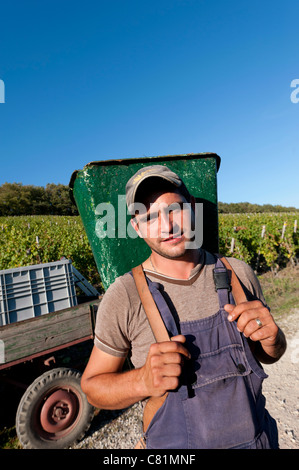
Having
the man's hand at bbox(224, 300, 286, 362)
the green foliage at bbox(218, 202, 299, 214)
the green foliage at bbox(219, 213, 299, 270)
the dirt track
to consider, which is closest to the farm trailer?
the man's hand at bbox(224, 300, 286, 362)

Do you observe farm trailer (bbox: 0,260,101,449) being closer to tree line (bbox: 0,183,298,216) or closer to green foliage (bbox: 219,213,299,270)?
green foliage (bbox: 219,213,299,270)

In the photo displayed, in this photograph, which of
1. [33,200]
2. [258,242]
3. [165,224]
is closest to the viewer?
[165,224]

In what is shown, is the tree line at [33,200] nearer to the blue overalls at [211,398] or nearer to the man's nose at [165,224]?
the man's nose at [165,224]

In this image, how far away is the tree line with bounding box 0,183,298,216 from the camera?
219 ft

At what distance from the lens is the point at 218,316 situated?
1159 millimetres

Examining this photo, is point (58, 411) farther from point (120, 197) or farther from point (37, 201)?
point (37, 201)

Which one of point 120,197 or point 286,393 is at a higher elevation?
point 120,197

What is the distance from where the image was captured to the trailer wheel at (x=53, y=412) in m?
2.30

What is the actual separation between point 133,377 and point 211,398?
340mm

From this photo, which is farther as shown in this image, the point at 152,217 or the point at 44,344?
the point at 44,344

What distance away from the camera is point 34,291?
2541 millimetres

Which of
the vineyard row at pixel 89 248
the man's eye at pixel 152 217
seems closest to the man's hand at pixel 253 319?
the man's eye at pixel 152 217

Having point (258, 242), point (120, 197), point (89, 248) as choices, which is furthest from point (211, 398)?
point (258, 242)
